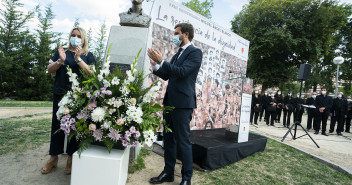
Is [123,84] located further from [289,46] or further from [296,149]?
[289,46]

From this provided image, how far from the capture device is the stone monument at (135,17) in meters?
3.30

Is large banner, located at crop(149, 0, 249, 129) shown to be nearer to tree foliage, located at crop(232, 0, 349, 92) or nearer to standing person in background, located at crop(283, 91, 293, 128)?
standing person in background, located at crop(283, 91, 293, 128)

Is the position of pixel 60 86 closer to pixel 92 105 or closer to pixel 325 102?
pixel 92 105

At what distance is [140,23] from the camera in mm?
3301

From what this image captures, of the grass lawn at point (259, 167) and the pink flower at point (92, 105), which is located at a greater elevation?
the pink flower at point (92, 105)

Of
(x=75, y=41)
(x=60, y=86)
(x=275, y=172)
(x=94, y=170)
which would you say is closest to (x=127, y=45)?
(x=75, y=41)

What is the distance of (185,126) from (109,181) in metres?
1.02

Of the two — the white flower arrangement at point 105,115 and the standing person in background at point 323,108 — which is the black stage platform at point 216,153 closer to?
the white flower arrangement at point 105,115

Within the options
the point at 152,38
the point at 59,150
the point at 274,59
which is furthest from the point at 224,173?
Answer: the point at 274,59

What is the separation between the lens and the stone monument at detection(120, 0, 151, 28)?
10.8ft

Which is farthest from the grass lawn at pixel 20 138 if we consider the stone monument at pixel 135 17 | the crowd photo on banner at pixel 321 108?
the crowd photo on banner at pixel 321 108

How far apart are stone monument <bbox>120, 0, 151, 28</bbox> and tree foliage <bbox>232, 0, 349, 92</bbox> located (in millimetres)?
15319

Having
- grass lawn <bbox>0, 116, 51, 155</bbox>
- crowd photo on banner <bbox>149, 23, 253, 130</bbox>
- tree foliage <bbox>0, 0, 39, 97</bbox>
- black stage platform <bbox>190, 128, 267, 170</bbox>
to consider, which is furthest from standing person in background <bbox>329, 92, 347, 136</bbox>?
tree foliage <bbox>0, 0, 39, 97</bbox>

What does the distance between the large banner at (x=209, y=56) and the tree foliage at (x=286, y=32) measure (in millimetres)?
11842
